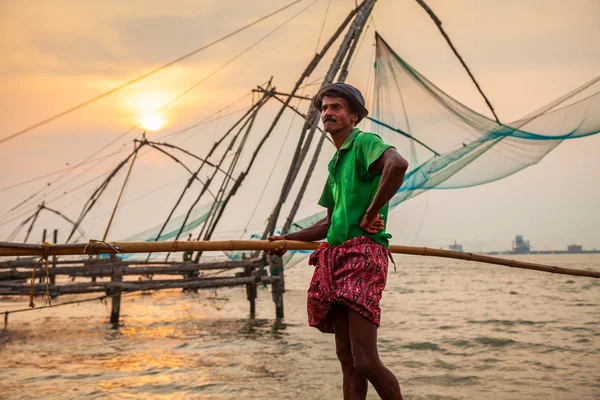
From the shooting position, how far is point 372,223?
223cm

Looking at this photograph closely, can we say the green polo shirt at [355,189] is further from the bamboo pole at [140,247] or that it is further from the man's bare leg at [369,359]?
the bamboo pole at [140,247]

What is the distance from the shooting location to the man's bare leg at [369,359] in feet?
7.23

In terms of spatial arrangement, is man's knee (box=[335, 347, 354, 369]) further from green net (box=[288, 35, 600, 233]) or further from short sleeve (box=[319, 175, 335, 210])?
green net (box=[288, 35, 600, 233])

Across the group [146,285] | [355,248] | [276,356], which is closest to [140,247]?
[355,248]

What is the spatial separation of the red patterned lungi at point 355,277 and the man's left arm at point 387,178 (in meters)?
0.12

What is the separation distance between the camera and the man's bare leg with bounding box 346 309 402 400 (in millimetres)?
2203

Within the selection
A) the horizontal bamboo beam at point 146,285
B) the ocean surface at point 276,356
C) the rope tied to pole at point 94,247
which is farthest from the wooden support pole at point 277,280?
the rope tied to pole at point 94,247

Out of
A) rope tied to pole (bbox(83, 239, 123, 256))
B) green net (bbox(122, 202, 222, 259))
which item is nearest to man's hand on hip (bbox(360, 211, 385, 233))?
rope tied to pole (bbox(83, 239, 123, 256))

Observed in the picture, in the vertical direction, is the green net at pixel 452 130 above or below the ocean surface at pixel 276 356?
above

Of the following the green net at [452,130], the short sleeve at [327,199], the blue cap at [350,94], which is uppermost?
the green net at [452,130]

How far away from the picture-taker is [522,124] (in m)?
6.69

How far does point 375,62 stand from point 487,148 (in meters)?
2.39

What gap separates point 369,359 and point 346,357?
218 mm

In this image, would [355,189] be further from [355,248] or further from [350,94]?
[350,94]
